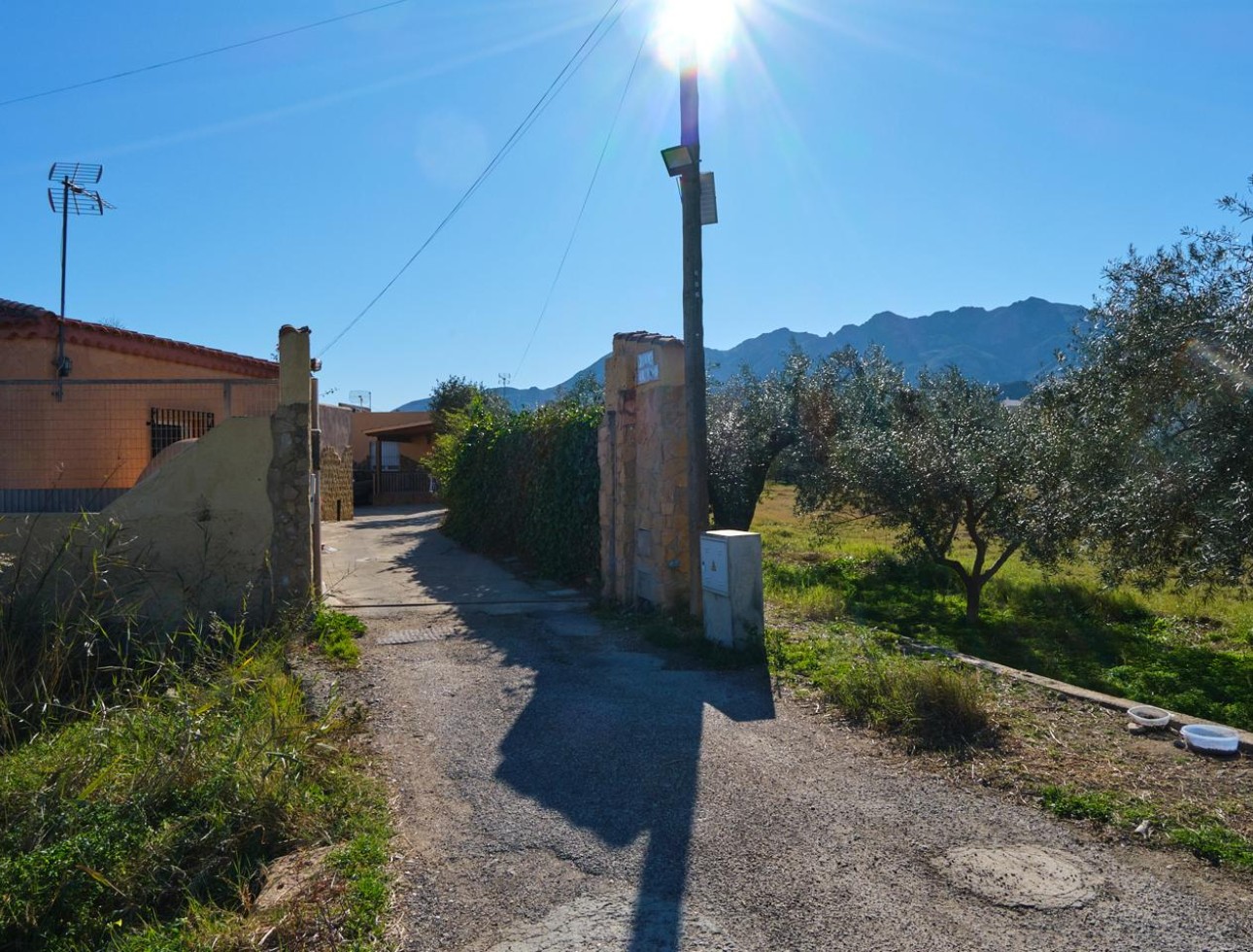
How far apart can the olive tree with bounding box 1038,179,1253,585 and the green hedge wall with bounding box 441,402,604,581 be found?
211 inches

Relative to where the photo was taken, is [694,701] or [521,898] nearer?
[521,898]

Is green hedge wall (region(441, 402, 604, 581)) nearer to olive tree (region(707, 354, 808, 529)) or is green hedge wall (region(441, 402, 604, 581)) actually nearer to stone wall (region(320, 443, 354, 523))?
olive tree (region(707, 354, 808, 529))

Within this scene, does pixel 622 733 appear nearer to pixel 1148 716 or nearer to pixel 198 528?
pixel 1148 716

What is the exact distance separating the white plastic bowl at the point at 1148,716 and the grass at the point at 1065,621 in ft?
6.99

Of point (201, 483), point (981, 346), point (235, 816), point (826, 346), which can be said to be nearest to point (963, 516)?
point (201, 483)

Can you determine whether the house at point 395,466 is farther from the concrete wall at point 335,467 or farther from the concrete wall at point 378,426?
the concrete wall at point 335,467

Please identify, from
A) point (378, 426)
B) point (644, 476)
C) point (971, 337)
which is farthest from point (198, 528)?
point (971, 337)

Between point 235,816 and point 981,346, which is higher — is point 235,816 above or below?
below

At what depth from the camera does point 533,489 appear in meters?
12.9

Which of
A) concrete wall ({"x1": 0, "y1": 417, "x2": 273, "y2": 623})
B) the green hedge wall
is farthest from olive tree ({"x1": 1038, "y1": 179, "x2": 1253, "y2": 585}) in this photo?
concrete wall ({"x1": 0, "y1": 417, "x2": 273, "y2": 623})

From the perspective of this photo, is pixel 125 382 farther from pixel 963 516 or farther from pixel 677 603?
pixel 963 516

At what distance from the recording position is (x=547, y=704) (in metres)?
6.14

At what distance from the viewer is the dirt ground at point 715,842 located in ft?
10.5

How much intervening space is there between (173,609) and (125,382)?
7.69 feet
